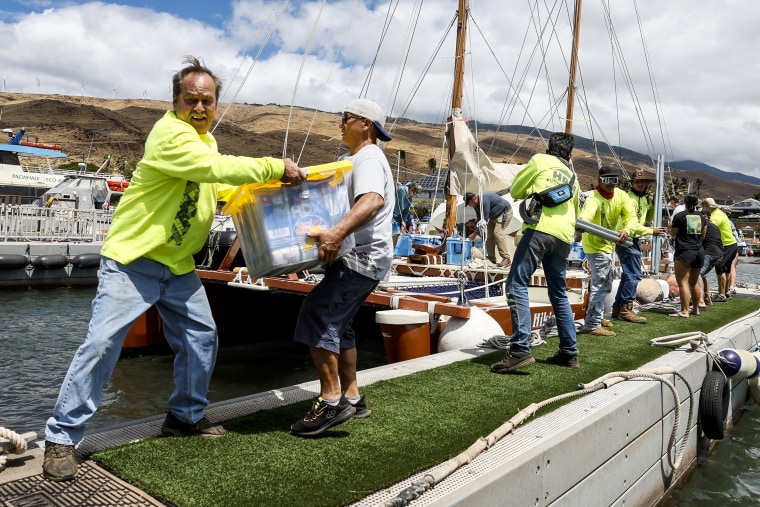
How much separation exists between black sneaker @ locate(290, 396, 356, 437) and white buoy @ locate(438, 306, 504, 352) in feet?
10.7

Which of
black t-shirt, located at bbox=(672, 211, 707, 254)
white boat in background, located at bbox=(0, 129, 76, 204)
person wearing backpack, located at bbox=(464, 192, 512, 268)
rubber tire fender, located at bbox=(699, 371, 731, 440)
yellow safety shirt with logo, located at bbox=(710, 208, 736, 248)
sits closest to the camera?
rubber tire fender, located at bbox=(699, 371, 731, 440)

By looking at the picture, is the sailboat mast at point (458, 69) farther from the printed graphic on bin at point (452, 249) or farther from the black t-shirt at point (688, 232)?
the black t-shirt at point (688, 232)

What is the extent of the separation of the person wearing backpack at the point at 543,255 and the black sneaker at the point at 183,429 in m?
2.64

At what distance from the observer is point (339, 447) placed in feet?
11.0

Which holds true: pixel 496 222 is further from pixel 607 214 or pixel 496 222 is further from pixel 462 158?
pixel 607 214

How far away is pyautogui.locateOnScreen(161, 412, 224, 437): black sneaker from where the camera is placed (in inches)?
135

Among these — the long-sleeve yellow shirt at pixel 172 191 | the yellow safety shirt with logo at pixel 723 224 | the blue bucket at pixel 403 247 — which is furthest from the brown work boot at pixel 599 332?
the blue bucket at pixel 403 247

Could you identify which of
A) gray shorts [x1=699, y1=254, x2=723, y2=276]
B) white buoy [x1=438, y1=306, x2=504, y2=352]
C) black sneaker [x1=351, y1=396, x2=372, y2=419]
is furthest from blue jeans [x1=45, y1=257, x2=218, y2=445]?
gray shorts [x1=699, y1=254, x2=723, y2=276]

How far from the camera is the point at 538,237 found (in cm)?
538

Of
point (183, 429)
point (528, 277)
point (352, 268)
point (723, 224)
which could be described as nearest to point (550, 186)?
point (528, 277)

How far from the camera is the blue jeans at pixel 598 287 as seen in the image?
24.5 ft

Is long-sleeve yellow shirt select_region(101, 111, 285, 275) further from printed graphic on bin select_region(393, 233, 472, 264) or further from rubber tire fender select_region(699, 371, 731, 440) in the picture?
printed graphic on bin select_region(393, 233, 472, 264)

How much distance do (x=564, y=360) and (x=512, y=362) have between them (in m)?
0.61

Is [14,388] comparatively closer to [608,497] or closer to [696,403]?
[608,497]
